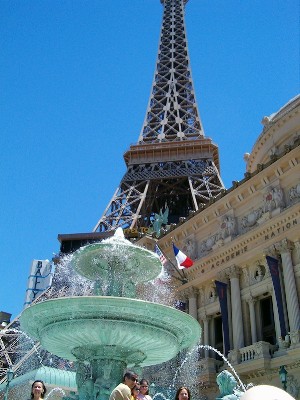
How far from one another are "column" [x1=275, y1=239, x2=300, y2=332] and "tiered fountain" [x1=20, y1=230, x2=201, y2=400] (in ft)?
27.7

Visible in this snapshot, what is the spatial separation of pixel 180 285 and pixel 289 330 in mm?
7501

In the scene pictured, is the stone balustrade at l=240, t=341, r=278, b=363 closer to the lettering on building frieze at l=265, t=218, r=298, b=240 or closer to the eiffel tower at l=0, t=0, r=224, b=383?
the lettering on building frieze at l=265, t=218, r=298, b=240

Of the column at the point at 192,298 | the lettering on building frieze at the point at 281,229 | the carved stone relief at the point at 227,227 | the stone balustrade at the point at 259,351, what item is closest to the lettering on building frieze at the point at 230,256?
the carved stone relief at the point at 227,227

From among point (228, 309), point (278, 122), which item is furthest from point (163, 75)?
point (228, 309)

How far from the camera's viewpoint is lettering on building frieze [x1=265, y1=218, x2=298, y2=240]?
19.8 meters

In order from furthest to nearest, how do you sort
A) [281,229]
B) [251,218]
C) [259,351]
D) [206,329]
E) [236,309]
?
[206,329] → [251,218] → [236,309] → [281,229] → [259,351]

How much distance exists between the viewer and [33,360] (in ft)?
105

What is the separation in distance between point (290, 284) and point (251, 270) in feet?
9.62

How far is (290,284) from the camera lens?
62.3 ft

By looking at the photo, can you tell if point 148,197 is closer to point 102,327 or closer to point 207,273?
point 207,273

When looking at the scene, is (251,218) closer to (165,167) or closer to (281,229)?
(281,229)

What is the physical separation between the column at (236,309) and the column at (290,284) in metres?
2.74

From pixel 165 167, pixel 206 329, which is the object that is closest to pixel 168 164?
pixel 165 167

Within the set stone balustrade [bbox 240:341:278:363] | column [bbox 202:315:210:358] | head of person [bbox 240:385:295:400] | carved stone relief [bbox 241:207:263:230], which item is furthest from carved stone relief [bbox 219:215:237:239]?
head of person [bbox 240:385:295:400]
